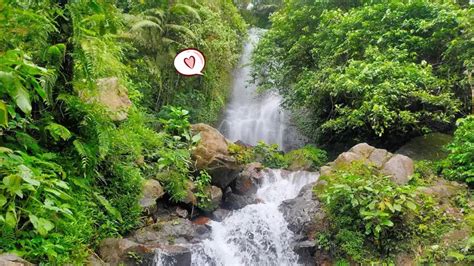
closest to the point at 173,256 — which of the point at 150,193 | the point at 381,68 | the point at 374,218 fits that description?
the point at 150,193

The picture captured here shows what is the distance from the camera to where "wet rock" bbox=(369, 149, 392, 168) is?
7.23 metres

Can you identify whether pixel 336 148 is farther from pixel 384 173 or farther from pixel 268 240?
pixel 268 240

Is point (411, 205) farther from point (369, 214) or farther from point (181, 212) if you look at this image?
point (181, 212)

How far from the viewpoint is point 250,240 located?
6.55 metres

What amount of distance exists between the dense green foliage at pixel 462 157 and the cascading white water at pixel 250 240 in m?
3.40

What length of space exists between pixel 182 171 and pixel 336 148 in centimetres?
656

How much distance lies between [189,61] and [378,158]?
4.29m

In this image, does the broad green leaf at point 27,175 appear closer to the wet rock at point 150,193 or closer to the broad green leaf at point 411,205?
the wet rock at point 150,193

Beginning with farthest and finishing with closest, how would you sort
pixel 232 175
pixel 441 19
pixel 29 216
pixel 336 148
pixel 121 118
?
pixel 336 148
pixel 441 19
pixel 232 175
pixel 121 118
pixel 29 216

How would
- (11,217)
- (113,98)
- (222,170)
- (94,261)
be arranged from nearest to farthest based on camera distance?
(11,217), (94,261), (113,98), (222,170)

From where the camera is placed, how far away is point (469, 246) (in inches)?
199

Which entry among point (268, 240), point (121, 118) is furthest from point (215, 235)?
point (121, 118)

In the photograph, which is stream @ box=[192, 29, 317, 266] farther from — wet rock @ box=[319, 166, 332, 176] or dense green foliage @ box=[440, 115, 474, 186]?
dense green foliage @ box=[440, 115, 474, 186]

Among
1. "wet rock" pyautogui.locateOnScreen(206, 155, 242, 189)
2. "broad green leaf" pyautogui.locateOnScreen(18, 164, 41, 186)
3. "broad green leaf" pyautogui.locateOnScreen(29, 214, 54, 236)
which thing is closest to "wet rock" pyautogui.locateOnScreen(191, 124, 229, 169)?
"wet rock" pyautogui.locateOnScreen(206, 155, 242, 189)
